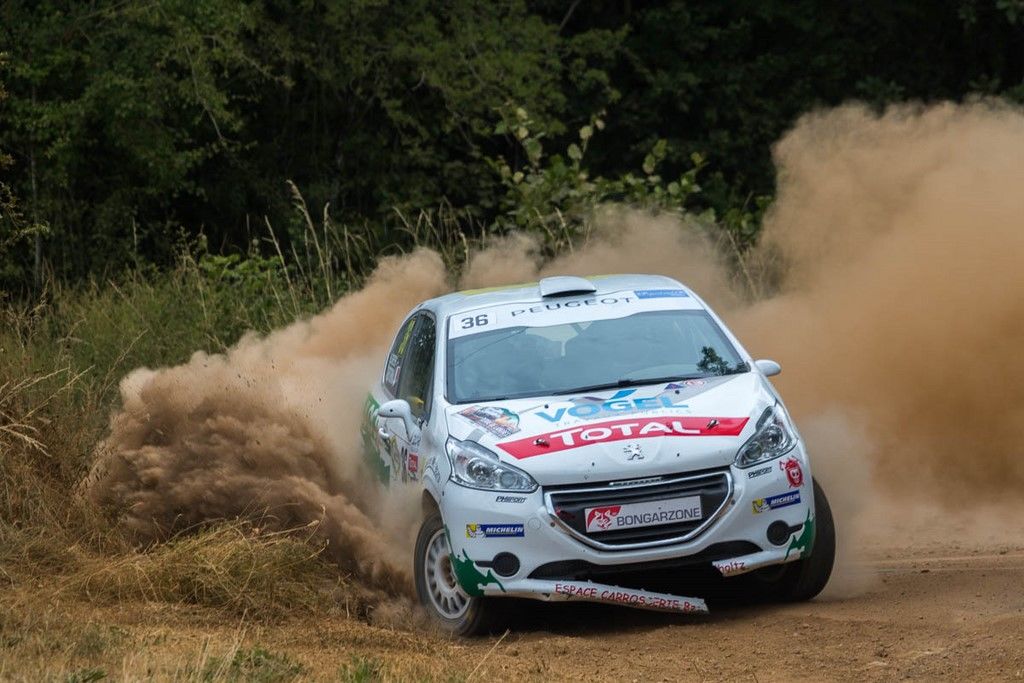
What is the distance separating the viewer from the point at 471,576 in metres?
8.46

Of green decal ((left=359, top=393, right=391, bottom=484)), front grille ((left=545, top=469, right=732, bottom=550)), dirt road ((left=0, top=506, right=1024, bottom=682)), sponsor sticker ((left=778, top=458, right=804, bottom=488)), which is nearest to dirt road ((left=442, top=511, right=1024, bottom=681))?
dirt road ((left=0, top=506, right=1024, bottom=682))

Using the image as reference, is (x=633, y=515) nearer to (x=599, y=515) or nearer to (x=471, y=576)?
(x=599, y=515)

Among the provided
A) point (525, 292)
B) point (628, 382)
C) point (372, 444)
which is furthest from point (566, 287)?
point (372, 444)

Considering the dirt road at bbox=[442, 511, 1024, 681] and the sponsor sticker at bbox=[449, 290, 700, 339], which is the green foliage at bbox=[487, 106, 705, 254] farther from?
the dirt road at bbox=[442, 511, 1024, 681]

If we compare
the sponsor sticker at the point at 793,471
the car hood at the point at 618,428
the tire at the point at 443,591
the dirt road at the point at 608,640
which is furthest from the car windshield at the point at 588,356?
the dirt road at the point at 608,640

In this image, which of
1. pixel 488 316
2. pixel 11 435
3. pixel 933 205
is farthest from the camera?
pixel 933 205

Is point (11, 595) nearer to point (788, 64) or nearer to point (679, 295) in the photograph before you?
point (679, 295)

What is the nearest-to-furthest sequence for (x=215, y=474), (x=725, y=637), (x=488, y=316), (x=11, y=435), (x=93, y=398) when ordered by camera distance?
(x=725, y=637) < (x=488, y=316) < (x=215, y=474) < (x=11, y=435) < (x=93, y=398)

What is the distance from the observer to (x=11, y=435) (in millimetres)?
12258

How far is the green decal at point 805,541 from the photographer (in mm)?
8594

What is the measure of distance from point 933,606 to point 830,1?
24832 millimetres

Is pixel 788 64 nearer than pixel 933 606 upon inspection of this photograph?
No

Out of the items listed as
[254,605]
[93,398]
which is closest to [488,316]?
[254,605]

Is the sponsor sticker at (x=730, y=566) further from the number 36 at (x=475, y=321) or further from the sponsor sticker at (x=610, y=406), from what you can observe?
the number 36 at (x=475, y=321)
